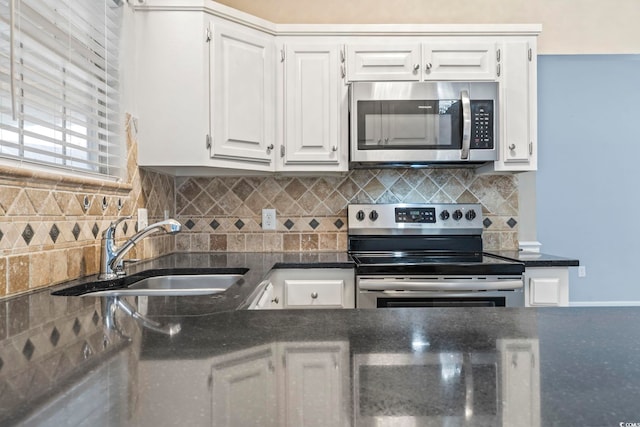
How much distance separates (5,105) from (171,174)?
128cm

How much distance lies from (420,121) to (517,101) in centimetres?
55

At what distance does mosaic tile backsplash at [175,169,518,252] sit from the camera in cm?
255

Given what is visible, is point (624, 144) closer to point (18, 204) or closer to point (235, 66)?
point (235, 66)

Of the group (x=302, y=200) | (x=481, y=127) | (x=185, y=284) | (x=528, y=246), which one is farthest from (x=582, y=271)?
(x=185, y=284)

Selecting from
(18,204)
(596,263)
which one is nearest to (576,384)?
(18,204)

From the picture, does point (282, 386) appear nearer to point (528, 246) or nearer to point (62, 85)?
point (62, 85)

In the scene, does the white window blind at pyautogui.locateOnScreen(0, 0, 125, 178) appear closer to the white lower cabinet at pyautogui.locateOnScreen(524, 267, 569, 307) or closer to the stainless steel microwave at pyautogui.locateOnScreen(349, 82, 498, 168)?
the stainless steel microwave at pyautogui.locateOnScreen(349, 82, 498, 168)

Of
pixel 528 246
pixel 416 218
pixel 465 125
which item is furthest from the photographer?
pixel 528 246

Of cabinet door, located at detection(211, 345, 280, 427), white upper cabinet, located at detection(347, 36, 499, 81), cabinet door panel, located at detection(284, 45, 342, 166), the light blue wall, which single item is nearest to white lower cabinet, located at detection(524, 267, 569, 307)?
white upper cabinet, located at detection(347, 36, 499, 81)

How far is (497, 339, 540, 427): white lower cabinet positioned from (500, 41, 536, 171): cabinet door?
5.99 ft

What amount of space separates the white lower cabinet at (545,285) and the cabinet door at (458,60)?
1.04 m

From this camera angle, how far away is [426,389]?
491mm

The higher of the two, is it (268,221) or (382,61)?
(382,61)

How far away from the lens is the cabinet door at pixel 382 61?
2260 mm
